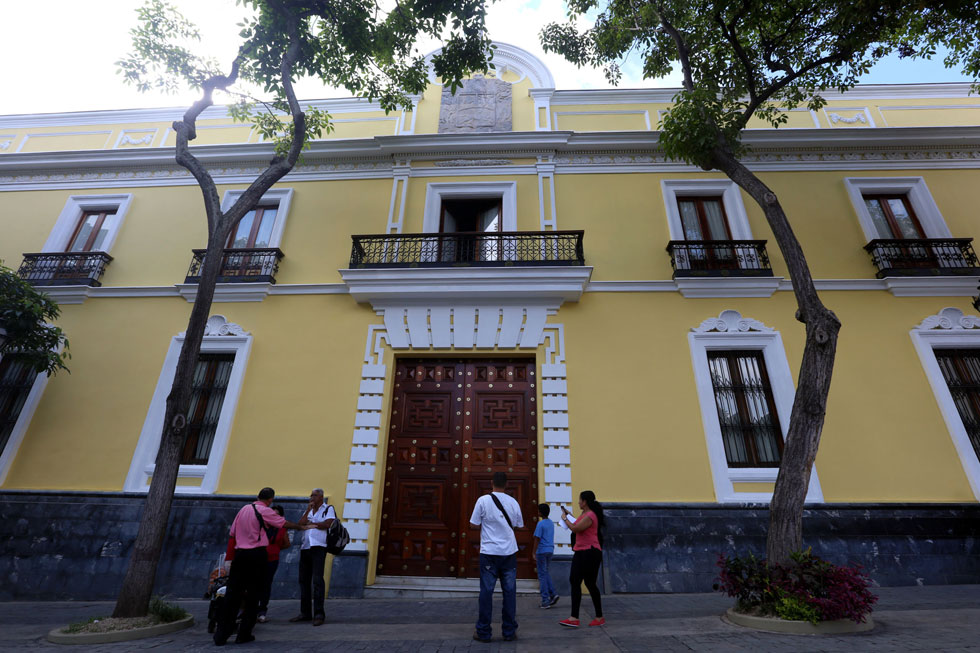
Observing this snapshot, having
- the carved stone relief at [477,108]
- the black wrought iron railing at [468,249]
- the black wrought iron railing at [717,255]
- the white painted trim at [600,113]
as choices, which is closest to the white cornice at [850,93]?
the white painted trim at [600,113]

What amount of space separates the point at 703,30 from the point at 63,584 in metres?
12.6

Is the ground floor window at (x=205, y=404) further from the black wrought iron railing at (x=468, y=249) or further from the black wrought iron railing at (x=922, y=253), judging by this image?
the black wrought iron railing at (x=922, y=253)

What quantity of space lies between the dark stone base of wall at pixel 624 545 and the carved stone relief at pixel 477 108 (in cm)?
795

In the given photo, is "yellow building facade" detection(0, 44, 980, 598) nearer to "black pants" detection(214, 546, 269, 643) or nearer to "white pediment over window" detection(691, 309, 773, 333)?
"white pediment over window" detection(691, 309, 773, 333)

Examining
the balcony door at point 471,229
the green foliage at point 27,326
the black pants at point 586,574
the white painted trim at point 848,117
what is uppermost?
the white painted trim at point 848,117

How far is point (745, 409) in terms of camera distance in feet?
24.9

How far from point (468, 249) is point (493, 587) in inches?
240

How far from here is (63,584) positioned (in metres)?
6.99

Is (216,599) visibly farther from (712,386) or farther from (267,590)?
(712,386)

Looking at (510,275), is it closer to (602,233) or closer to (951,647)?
(602,233)

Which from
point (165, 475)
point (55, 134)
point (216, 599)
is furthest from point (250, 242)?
point (216, 599)

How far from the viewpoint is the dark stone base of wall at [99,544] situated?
6.94 m

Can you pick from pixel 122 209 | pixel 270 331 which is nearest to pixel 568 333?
pixel 270 331

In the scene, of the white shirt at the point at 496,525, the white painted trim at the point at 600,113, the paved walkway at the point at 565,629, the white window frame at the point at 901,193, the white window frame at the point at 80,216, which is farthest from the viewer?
the white painted trim at the point at 600,113
